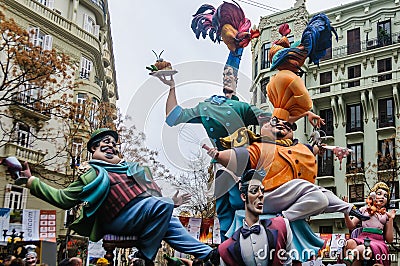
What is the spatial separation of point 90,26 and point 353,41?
A: 1043cm

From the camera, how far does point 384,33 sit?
20.5 metres

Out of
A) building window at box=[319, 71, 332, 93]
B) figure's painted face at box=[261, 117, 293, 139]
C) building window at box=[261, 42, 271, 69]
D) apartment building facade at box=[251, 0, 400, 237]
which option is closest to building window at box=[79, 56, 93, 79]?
apartment building facade at box=[251, 0, 400, 237]

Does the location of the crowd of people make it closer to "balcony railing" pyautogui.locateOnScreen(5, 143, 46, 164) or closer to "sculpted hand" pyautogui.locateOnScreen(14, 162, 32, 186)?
"sculpted hand" pyautogui.locateOnScreen(14, 162, 32, 186)

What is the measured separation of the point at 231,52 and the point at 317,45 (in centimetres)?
74

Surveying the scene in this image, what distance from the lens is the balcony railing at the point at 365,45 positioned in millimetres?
20438

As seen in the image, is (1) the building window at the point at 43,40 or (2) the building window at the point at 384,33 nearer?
(1) the building window at the point at 43,40

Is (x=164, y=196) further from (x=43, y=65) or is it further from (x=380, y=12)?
(x=380, y=12)

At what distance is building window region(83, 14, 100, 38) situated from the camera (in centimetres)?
1950

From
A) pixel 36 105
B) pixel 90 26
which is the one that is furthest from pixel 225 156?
pixel 90 26

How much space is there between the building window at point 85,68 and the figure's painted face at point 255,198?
1575 cm

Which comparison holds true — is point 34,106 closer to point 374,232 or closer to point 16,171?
point 16,171

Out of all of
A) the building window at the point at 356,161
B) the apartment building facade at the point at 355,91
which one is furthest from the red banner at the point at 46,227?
the building window at the point at 356,161

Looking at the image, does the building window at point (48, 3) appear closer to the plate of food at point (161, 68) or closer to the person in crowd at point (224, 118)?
the person in crowd at point (224, 118)

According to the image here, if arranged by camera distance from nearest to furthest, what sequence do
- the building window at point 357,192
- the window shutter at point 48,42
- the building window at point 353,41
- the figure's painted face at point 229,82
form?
the figure's painted face at point 229,82, the window shutter at point 48,42, the building window at point 357,192, the building window at point 353,41
